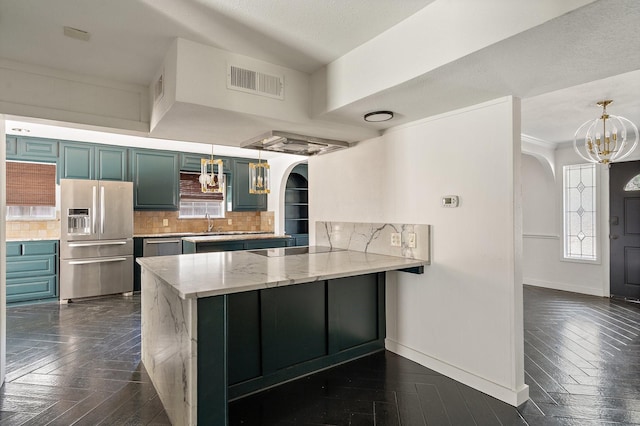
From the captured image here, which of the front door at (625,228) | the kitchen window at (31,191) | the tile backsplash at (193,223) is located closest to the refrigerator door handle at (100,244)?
the tile backsplash at (193,223)

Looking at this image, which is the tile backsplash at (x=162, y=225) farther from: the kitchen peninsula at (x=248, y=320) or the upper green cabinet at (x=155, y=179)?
the kitchen peninsula at (x=248, y=320)

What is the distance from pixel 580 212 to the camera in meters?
5.31

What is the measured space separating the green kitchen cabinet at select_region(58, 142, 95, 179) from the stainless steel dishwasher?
127 cm

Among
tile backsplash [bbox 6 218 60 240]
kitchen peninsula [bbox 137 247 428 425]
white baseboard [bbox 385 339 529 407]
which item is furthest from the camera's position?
A: tile backsplash [bbox 6 218 60 240]

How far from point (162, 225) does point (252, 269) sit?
14.8 feet

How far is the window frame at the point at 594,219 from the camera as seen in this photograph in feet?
16.7

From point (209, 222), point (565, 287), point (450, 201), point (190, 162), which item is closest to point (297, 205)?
point (209, 222)

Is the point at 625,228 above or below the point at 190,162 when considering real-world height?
below

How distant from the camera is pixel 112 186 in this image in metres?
5.05

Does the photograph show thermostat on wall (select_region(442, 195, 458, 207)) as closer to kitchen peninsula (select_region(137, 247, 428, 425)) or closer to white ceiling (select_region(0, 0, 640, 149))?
kitchen peninsula (select_region(137, 247, 428, 425))

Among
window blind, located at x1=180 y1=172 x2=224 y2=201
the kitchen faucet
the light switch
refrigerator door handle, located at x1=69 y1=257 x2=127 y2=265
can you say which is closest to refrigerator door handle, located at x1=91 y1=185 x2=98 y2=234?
refrigerator door handle, located at x1=69 y1=257 x2=127 y2=265

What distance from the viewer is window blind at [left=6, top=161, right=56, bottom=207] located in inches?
190

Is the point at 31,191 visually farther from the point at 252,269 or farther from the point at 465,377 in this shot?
the point at 465,377

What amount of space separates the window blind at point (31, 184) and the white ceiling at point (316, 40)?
339 cm
